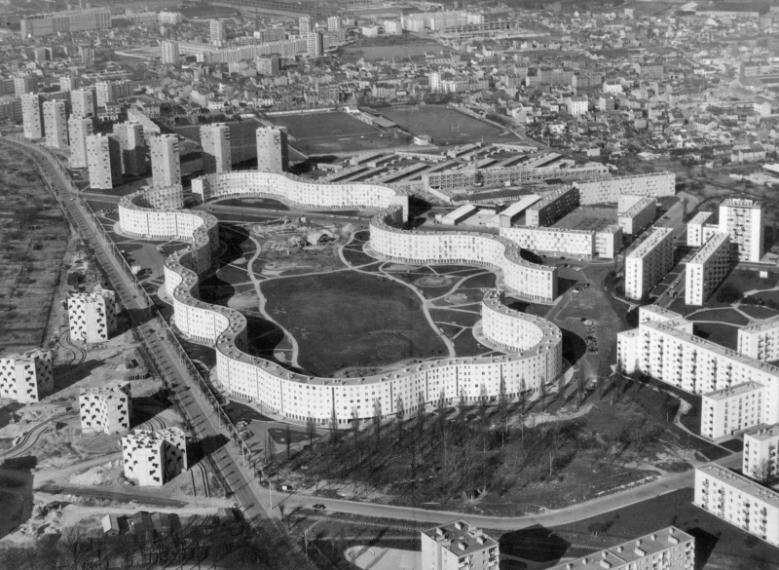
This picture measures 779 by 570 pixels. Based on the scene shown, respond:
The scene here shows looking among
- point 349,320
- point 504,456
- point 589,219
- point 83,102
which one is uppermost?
point 83,102

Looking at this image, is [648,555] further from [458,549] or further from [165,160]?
[165,160]

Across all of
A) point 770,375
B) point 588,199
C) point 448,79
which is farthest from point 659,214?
point 448,79

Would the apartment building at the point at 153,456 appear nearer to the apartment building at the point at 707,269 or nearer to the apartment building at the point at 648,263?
the apartment building at the point at 648,263

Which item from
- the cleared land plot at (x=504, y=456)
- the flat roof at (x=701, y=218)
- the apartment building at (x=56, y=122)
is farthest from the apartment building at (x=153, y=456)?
the apartment building at (x=56, y=122)

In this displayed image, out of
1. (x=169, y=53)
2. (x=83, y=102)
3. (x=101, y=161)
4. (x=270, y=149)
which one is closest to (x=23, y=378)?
(x=101, y=161)

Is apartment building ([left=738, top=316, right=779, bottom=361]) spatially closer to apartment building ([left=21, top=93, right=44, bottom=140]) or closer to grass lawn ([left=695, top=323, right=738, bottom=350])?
grass lawn ([left=695, top=323, right=738, bottom=350])

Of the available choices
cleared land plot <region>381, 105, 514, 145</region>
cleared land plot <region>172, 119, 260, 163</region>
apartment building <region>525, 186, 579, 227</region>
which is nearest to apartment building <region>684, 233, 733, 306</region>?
apartment building <region>525, 186, 579, 227</region>
